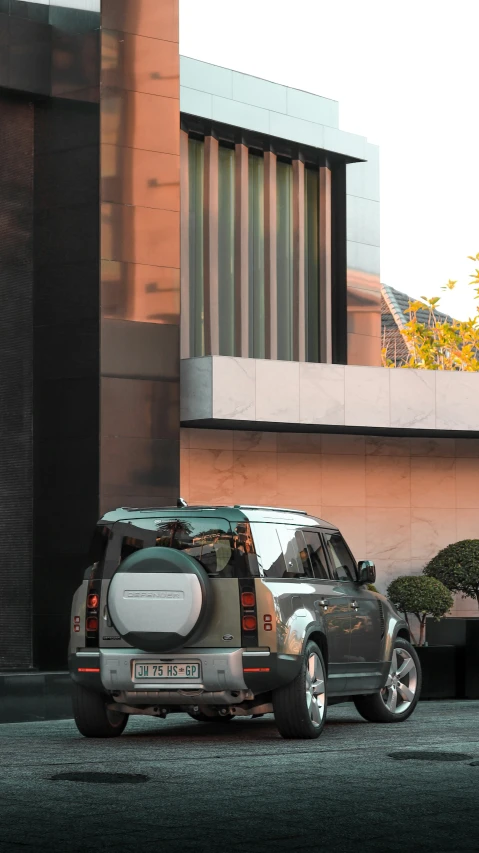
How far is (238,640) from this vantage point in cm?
1131

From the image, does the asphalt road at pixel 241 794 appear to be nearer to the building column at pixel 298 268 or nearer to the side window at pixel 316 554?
the side window at pixel 316 554

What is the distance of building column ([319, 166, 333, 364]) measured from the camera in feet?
76.7

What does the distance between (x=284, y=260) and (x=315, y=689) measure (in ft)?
40.2

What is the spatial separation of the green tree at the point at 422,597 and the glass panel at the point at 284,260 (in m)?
4.25

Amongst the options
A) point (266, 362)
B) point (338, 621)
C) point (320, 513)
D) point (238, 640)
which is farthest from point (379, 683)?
point (320, 513)

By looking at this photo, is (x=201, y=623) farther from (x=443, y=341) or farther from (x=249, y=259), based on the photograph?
(x=443, y=341)

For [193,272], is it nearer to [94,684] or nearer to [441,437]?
[441,437]

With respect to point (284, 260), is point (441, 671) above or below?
below

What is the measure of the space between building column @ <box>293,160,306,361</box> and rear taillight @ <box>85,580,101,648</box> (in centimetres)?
1172

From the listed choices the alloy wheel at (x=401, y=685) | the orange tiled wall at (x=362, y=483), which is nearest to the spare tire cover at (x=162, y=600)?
Answer: the alloy wheel at (x=401, y=685)

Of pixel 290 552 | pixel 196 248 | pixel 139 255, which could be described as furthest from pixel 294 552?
pixel 196 248

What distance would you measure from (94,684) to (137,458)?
23.5ft

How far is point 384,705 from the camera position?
45.1ft

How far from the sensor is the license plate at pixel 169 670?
1123cm
